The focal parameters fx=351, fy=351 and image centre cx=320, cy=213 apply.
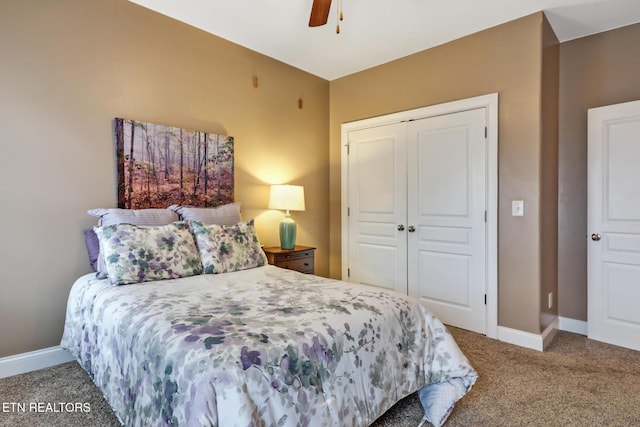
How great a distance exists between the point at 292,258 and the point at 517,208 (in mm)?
2005

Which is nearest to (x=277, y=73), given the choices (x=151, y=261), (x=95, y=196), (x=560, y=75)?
(x=95, y=196)

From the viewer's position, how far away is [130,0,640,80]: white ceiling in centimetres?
267

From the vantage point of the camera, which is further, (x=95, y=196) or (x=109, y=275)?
(x=95, y=196)

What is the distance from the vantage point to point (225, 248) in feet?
8.16

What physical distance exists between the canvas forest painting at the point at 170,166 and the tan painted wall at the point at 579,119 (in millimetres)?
3097

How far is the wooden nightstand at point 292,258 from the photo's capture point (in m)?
3.22

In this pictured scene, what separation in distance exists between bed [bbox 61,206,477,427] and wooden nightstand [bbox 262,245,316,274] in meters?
0.95

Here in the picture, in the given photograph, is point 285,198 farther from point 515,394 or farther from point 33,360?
point 515,394

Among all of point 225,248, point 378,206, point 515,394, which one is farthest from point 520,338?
point 225,248

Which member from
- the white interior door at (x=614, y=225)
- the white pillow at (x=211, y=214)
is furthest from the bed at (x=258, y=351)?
the white interior door at (x=614, y=225)

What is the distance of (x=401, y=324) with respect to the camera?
1.78m

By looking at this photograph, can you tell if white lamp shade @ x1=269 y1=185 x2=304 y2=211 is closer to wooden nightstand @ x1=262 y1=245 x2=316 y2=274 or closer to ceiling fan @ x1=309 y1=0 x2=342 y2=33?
wooden nightstand @ x1=262 y1=245 x2=316 y2=274

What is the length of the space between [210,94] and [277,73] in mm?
884

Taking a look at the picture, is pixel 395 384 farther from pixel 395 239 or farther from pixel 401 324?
pixel 395 239
